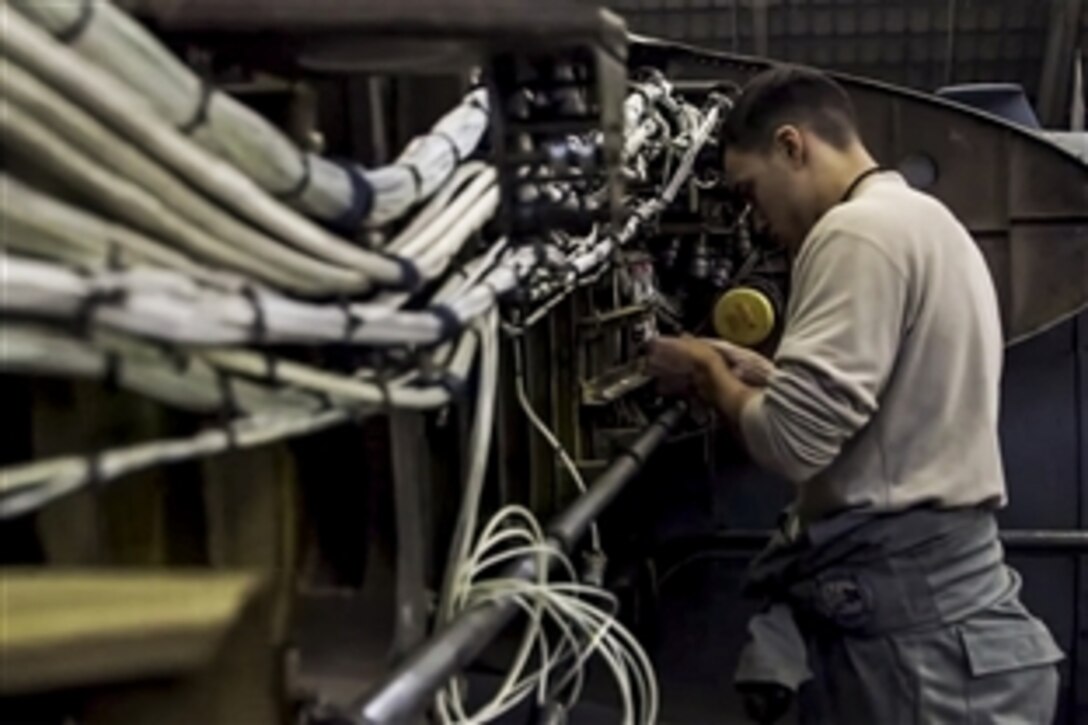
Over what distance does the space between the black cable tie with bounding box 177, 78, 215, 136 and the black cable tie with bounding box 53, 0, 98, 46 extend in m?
0.09

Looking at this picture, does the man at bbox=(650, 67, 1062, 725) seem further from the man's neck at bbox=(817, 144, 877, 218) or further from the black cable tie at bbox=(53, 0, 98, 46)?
the black cable tie at bbox=(53, 0, 98, 46)

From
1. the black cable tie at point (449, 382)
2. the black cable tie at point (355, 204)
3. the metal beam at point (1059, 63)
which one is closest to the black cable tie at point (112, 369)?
the black cable tie at point (355, 204)

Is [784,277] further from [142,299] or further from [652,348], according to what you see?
[142,299]

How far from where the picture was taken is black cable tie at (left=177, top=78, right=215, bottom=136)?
875 mm

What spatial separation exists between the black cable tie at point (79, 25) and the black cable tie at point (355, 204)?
0.26 metres

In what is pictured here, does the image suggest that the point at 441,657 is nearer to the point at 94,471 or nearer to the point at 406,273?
the point at 406,273

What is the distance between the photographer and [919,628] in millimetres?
2029

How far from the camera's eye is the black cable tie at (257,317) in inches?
33.8

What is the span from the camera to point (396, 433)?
1.30 meters

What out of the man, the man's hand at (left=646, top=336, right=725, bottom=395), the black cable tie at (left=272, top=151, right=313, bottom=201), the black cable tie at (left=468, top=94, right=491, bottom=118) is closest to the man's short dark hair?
the man

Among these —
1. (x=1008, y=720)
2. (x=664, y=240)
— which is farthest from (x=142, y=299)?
(x=664, y=240)

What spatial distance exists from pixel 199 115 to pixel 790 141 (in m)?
1.35

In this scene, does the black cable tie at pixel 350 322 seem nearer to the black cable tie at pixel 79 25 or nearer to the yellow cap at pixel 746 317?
the black cable tie at pixel 79 25

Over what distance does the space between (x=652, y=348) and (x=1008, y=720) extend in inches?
27.1
